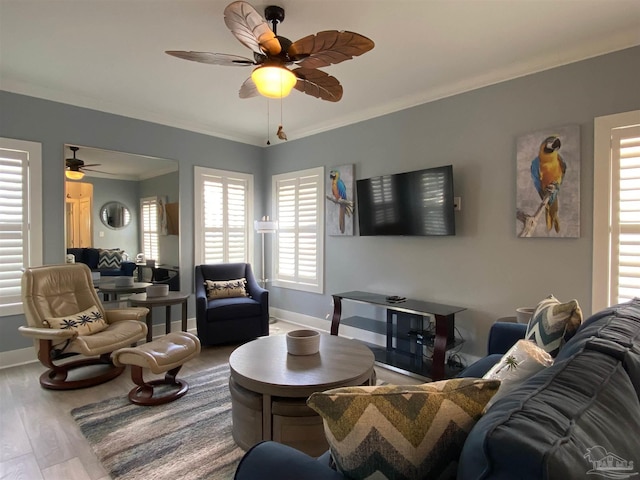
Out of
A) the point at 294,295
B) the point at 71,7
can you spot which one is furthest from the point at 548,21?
the point at 294,295

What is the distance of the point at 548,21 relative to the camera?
7.67 feet

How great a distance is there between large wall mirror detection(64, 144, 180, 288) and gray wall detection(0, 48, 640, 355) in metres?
0.11

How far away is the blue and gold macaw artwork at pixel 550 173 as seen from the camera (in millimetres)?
2742

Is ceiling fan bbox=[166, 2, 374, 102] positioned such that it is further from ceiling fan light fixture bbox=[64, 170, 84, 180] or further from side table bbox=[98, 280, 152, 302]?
side table bbox=[98, 280, 152, 302]

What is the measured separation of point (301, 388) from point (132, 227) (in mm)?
3333

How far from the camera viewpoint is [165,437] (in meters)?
2.19

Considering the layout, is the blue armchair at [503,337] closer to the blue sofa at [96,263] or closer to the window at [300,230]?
the window at [300,230]

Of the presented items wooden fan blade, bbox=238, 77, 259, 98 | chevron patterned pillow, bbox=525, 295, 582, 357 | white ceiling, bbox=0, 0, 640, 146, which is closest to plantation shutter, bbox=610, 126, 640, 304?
white ceiling, bbox=0, 0, 640, 146

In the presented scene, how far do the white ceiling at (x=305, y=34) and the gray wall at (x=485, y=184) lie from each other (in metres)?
0.16

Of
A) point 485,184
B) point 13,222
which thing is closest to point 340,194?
point 485,184

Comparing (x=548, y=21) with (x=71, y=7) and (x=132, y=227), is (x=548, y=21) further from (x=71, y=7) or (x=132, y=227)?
(x=132, y=227)

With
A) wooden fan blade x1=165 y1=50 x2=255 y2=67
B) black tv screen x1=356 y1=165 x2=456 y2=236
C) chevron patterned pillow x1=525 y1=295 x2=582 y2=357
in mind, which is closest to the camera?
chevron patterned pillow x1=525 y1=295 x2=582 y2=357

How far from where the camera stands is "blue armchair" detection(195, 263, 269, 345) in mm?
3846

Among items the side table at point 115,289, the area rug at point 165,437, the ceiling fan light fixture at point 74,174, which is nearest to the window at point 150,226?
the side table at point 115,289
